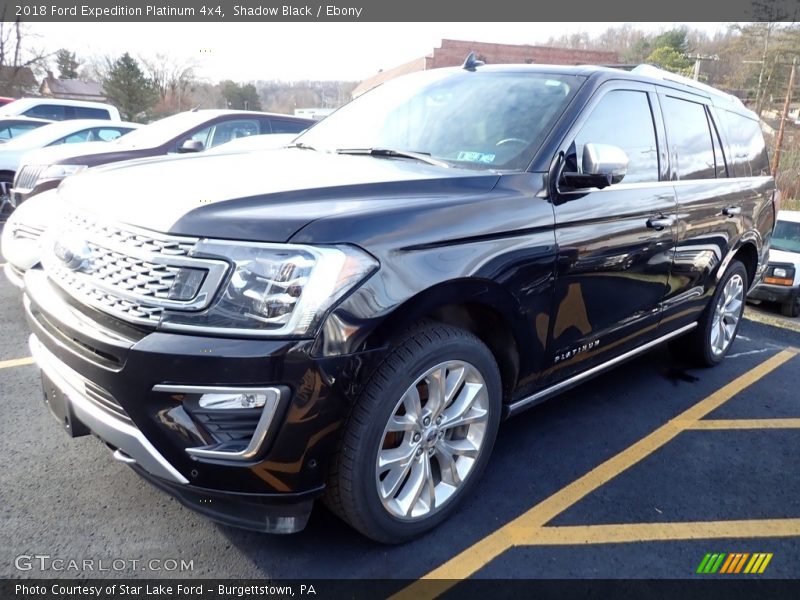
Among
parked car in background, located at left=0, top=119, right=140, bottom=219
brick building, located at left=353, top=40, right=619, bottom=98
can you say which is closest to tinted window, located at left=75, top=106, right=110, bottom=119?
parked car in background, located at left=0, top=119, right=140, bottom=219

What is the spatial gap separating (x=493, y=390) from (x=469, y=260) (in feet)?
2.06

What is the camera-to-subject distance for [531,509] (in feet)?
8.77

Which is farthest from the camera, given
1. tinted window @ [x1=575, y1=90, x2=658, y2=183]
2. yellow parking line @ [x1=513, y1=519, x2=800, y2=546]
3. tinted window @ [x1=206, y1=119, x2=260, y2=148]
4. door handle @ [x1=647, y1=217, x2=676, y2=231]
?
tinted window @ [x1=206, y1=119, x2=260, y2=148]

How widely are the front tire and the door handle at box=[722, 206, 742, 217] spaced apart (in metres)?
2.49

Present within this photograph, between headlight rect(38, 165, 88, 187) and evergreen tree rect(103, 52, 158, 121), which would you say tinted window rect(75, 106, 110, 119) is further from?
evergreen tree rect(103, 52, 158, 121)

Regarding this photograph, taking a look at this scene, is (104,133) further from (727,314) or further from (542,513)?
(542,513)

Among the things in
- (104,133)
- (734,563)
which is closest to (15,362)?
(734,563)

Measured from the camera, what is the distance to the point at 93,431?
2053mm

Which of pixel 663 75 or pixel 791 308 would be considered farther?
pixel 791 308

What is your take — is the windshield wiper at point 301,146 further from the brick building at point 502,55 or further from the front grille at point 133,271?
the brick building at point 502,55

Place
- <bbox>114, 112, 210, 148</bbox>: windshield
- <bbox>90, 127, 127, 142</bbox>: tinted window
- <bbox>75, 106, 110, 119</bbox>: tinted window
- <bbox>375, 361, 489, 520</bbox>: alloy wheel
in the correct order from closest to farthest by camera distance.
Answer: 1. <bbox>375, 361, 489, 520</bbox>: alloy wheel
2. <bbox>114, 112, 210, 148</bbox>: windshield
3. <bbox>90, 127, 127, 142</bbox>: tinted window
4. <bbox>75, 106, 110, 119</bbox>: tinted window

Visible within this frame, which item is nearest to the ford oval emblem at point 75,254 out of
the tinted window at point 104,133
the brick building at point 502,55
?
the tinted window at point 104,133

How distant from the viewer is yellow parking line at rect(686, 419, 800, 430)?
3607 millimetres

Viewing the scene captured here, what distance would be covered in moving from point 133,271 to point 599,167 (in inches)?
75.5
